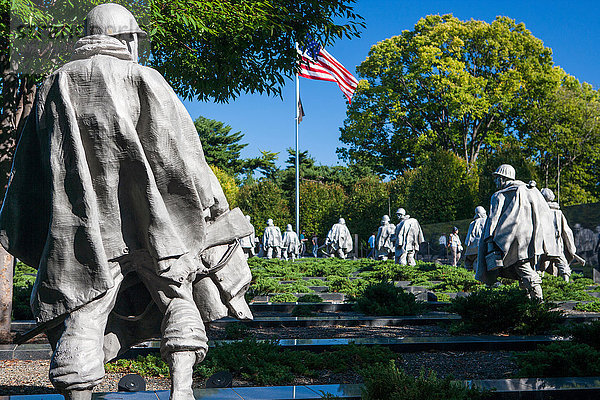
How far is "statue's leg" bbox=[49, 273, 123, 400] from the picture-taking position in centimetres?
271

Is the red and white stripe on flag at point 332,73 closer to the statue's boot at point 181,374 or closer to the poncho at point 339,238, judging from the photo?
the poncho at point 339,238

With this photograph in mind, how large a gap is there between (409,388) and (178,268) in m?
1.71

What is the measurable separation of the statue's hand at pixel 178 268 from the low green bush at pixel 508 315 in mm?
5702

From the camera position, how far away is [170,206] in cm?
310

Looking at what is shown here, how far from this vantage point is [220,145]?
218 feet

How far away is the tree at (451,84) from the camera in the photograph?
37.3 m

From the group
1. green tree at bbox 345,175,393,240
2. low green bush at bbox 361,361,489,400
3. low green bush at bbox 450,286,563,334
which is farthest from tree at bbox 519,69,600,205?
low green bush at bbox 361,361,489,400

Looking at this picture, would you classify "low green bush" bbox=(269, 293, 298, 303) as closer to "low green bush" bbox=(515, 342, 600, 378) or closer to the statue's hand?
"low green bush" bbox=(515, 342, 600, 378)

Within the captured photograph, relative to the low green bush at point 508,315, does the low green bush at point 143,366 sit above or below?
below

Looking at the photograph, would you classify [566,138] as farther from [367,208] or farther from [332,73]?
[332,73]

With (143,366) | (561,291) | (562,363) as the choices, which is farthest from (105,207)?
(561,291)

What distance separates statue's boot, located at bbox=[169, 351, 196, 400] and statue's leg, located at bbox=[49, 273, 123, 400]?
330 mm

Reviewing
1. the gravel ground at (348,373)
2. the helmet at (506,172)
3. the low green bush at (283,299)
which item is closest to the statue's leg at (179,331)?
the gravel ground at (348,373)

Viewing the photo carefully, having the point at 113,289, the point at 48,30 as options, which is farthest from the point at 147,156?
the point at 48,30
